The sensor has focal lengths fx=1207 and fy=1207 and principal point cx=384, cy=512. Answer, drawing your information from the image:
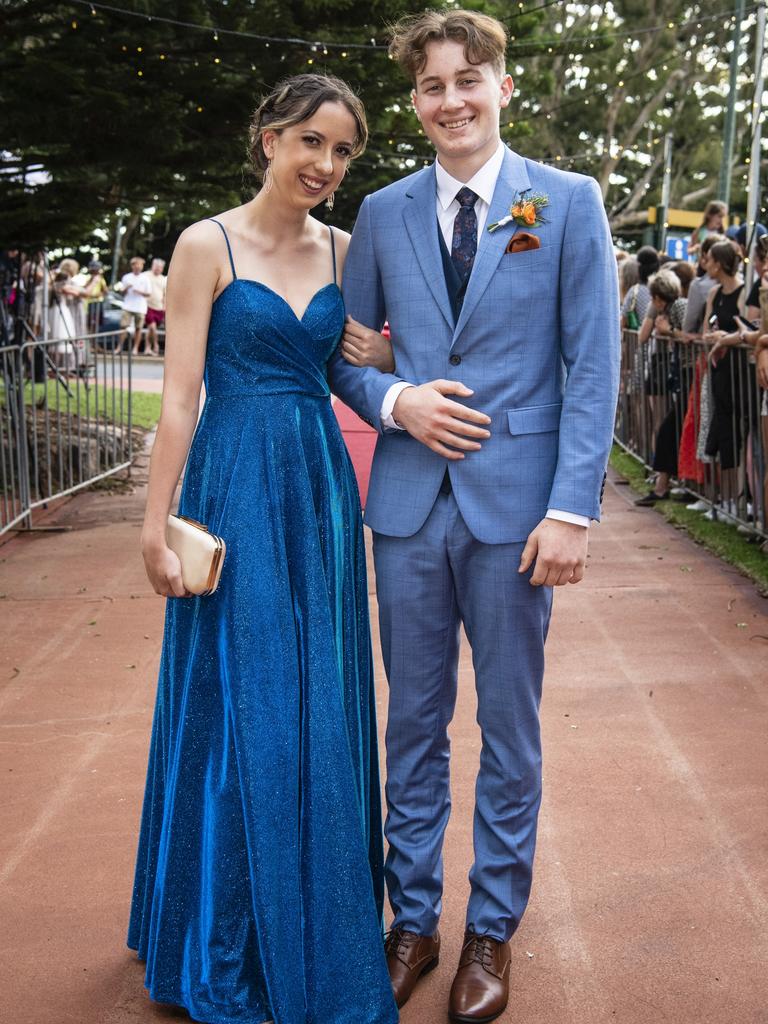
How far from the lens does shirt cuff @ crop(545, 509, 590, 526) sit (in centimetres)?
274

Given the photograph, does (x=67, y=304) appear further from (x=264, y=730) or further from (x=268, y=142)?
(x=264, y=730)

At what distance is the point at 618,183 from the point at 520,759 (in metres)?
40.3

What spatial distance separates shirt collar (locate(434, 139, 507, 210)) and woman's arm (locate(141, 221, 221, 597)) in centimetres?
56

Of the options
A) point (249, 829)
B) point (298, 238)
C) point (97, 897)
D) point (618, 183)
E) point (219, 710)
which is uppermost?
point (618, 183)

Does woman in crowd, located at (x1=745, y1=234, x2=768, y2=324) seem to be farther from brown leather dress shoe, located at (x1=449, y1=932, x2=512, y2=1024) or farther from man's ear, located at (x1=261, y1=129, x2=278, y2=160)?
brown leather dress shoe, located at (x1=449, y1=932, x2=512, y2=1024)

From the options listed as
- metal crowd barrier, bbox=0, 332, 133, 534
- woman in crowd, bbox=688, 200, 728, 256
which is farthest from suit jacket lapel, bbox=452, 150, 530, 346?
woman in crowd, bbox=688, 200, 728, 256

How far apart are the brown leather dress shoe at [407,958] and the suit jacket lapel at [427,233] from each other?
152 centimetres

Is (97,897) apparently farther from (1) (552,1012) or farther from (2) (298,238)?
(2) (298,238)

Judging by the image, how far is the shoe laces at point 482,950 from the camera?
9.54ft

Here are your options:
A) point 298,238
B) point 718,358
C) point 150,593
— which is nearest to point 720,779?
point 298,238

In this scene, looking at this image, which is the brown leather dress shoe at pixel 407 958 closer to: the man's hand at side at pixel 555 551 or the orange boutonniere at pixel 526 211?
the man's hand at side at pixel 555 551

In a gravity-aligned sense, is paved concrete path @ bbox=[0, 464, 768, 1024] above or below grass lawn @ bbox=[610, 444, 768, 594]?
below

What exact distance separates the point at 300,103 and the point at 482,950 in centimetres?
207

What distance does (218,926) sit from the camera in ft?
9.20
